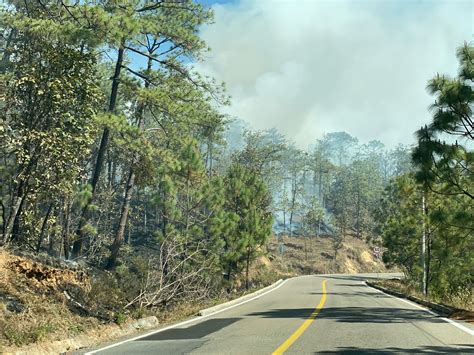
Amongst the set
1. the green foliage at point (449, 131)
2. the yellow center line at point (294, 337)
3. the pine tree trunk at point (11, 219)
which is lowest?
the yellow center line at point (294, 337)

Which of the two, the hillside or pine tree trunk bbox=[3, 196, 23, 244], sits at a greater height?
pine tree trunk bbox=[3, 196, 23, 244]

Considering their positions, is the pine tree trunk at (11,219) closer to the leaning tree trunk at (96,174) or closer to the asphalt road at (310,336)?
the leaning tree trunk at (96,174)

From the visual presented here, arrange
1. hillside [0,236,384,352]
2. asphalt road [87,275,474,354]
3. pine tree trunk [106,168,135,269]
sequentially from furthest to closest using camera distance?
pine tree trunk [106,168,135,269] → hillside [0,236,384,352] → asphalt road [87,275,474,354]

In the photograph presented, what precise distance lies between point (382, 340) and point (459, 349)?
1.40 meters

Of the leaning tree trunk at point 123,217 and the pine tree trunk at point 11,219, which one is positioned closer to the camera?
the pine tree trunk at point 11,219

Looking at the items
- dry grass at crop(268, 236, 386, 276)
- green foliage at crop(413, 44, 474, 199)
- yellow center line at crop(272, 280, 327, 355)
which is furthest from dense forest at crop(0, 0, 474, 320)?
dry grass at crop(268, 236, 386, 276)

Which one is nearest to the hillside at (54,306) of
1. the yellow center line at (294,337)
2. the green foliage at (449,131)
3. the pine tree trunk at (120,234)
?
the pine tree trunk at (120,234)

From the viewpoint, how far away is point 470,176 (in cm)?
1391

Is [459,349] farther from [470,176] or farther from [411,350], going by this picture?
[470,176]

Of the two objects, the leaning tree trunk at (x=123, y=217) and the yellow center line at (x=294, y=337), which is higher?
the leaning tree trunk at (x=123, y=217)

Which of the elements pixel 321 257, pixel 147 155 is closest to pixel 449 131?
pixel 147 155

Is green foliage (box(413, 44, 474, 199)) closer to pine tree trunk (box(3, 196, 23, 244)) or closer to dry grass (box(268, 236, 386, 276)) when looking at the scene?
pine tree trunk (box(3, 196, 23, 244))

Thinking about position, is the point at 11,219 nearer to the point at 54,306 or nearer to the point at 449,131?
the point at 54,306

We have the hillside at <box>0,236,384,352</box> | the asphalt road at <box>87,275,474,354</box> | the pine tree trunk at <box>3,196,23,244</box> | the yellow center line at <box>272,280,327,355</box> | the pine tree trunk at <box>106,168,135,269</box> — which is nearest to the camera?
the yellow center line at <box>272,280,327,355</box>
